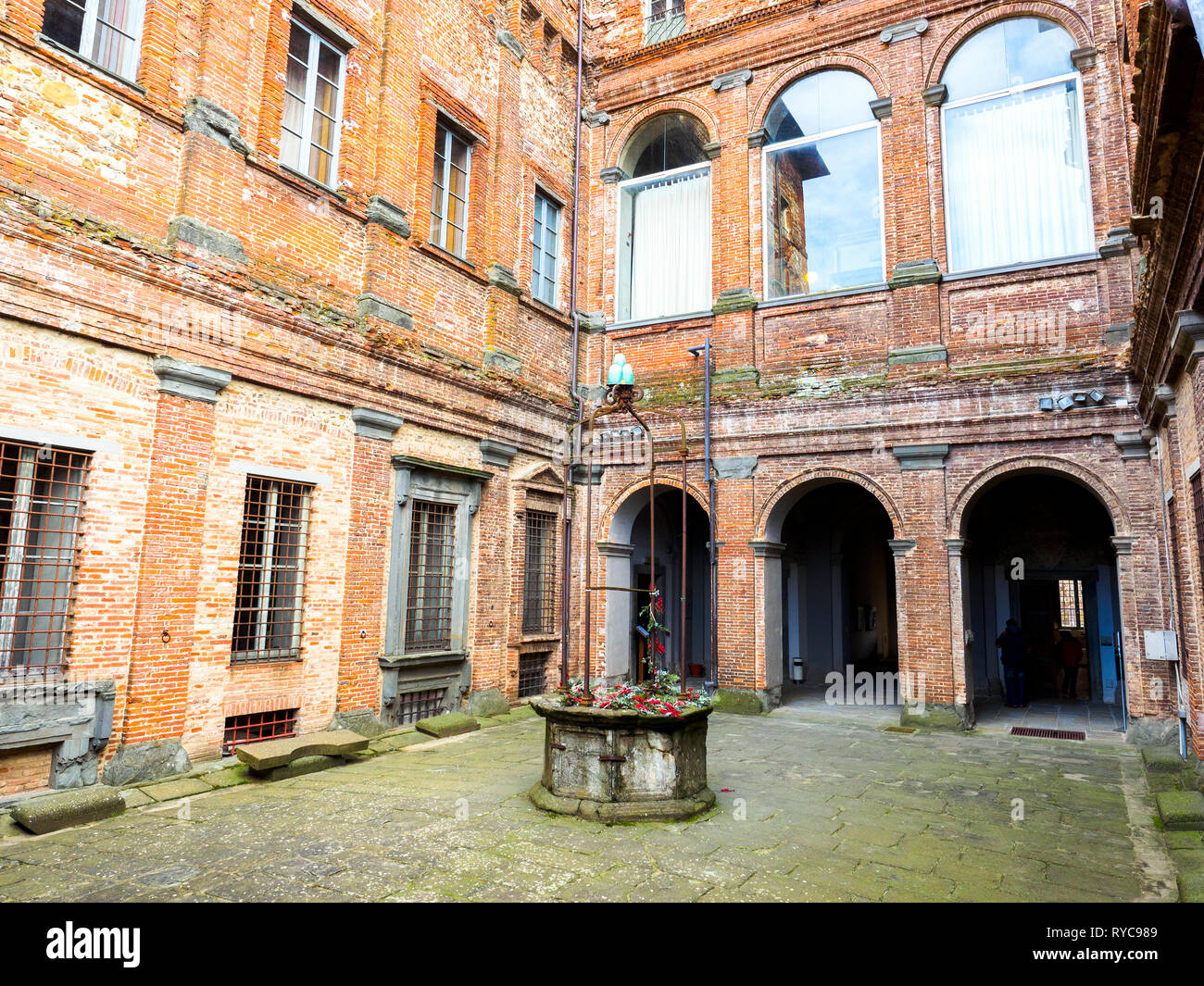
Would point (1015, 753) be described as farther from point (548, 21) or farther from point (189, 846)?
point (548, 21)

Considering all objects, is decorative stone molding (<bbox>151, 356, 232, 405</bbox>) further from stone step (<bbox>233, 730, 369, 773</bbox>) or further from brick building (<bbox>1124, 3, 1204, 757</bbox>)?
brick building (<bbox>1124, 3, 1204, 757</bbox>)

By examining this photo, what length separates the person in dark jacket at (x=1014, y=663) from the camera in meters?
12.7

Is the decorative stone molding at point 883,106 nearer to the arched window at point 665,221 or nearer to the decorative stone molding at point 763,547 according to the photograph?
the arched window at point 665,221

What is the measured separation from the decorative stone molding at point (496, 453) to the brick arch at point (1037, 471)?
21.2 feet

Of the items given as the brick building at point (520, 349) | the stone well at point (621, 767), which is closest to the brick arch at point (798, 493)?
the brick building at point (520, 349)

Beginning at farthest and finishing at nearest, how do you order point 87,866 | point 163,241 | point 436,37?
point 436,37 → point 163,241 → point 87,866

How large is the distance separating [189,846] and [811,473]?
9.46 m

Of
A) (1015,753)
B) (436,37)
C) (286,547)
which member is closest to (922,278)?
Result: (1015,753)

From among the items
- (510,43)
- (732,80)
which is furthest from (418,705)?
(732,80)

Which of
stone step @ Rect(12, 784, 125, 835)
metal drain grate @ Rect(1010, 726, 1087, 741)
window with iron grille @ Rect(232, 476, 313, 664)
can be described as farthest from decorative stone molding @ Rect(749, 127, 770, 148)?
stone step @ Rect(12, 784, 125, 835)

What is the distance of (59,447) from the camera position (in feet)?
21.4

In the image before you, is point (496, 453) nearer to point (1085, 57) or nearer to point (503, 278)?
point (503, 278)

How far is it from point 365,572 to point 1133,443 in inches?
387

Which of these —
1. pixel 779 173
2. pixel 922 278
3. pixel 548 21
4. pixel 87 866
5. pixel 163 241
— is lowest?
pixel 87 866
